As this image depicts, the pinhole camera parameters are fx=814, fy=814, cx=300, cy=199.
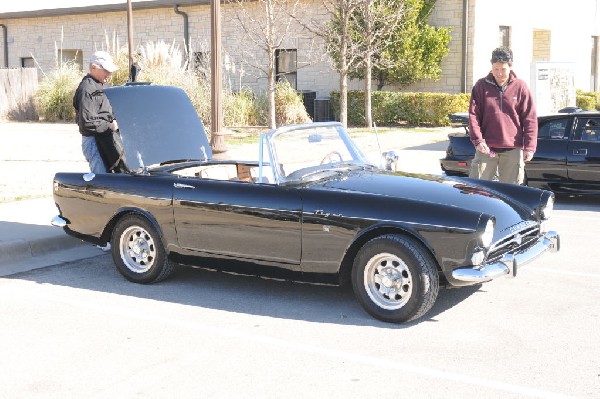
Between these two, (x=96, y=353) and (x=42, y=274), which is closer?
(x=96, y=353)

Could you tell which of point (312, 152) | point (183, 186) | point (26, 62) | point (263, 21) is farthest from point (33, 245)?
point (26, 62)

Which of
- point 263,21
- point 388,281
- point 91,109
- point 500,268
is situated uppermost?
point 263,21

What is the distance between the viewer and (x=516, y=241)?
5.90 m

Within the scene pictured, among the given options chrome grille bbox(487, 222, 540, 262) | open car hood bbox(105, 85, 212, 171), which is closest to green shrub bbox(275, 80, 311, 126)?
open car hood bbox(105, 85, 212, 171)

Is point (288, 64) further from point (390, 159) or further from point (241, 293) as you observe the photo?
point (241, 293)

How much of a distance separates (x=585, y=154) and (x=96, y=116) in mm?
6297

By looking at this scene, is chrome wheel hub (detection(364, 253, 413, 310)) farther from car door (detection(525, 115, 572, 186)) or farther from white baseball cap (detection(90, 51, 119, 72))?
car door (detection(525, 115, 572, 186))

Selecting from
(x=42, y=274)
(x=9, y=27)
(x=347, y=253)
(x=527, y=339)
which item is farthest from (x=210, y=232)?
(x=9, y=27)

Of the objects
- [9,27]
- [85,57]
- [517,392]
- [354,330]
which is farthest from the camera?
[9,27]

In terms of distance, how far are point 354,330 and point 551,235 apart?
185 centimetres

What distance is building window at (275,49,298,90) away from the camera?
1053 inches

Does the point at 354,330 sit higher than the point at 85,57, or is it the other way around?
the point at 85,57

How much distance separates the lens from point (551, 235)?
20.7ft

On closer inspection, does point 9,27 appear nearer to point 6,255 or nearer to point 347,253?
point 6,255
